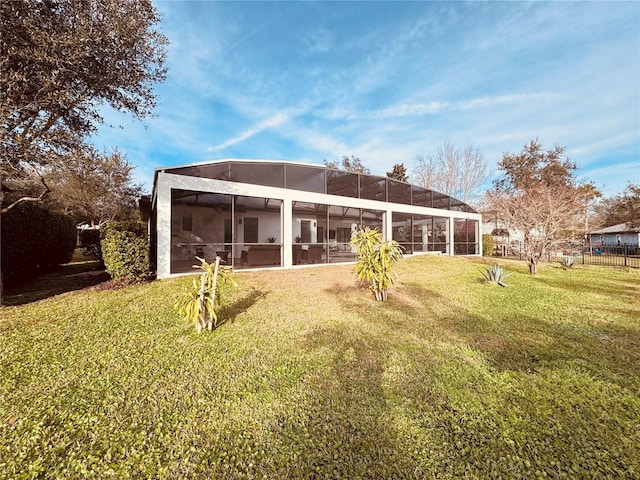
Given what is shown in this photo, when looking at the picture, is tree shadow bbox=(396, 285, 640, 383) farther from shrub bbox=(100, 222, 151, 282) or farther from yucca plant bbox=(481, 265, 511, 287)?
shrub bbox=(100, 222, 151, 282)

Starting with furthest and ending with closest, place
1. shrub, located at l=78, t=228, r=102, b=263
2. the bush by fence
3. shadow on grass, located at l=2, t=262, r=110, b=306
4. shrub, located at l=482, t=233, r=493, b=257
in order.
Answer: shrub, located at l=482, t=233, r=493, b=257, shrub, located at l=78, t=228, r=102, b=263, the bush by fence, shadow on grass, located at l=2, t=262, r=110, b=306

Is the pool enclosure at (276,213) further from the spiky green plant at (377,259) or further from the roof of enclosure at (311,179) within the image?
the spiky green plant at (377,259)

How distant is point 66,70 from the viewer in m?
4.86

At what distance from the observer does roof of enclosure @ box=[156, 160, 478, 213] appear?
32.7 feet

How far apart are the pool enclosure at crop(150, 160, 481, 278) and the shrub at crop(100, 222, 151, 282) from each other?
0.90 m

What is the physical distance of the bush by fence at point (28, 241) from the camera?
6.87m

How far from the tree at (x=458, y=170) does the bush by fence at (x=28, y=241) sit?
29.2 meters

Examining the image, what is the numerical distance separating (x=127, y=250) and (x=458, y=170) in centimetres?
3110

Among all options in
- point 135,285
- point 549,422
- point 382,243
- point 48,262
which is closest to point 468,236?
point 382,243

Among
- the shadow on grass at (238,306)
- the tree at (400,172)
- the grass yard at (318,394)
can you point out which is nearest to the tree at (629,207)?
the tree at (400,172)

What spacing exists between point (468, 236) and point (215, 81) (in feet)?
66.1

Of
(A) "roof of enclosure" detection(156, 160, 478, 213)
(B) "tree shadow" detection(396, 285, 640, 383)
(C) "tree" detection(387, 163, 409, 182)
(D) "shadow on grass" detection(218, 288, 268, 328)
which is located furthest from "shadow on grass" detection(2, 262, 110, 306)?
(C) "tree" detection(387, 163, 409, 182)

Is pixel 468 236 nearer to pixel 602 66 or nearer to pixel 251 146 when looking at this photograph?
pixel 602 66

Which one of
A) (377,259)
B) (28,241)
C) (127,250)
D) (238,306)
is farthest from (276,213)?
(28,241)
